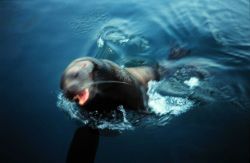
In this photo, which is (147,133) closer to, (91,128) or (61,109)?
(91,128)

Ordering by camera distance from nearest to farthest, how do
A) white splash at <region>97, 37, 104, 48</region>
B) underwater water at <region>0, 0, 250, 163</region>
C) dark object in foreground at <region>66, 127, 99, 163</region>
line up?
dark object in foreground at <region>66, 127, 99, 163</region>
underwater water at <region>0, 0, 250, 163</region>
white splash at <region>97, 37, 104, 48</region>

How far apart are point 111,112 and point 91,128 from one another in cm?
69

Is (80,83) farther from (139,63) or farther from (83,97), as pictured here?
(139,63)

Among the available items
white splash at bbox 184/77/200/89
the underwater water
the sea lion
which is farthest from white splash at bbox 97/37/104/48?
the sea lion

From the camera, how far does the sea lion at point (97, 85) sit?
4.09 m

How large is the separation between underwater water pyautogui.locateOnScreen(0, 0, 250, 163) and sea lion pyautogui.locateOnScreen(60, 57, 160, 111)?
12.1 inches

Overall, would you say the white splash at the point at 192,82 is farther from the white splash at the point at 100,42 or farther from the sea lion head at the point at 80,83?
the sea lion head at the point at 80,83

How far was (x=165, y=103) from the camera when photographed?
5.78 m

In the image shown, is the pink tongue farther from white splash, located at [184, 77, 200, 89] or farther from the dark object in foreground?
white splash, located at [184, 77, 200, 89]

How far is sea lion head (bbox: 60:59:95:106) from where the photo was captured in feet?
13.3

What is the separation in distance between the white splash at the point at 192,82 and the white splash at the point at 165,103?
422 mm

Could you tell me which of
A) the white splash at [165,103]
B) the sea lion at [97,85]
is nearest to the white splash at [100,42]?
the white splash at [165,103]

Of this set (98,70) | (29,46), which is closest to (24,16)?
(29,46)

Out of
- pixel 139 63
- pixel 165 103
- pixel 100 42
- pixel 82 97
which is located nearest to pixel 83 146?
pixel 82 97
